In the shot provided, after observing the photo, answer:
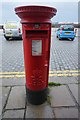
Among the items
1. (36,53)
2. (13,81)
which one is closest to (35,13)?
(36,53)

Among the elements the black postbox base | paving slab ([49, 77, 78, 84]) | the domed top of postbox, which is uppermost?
the domed top of postbox

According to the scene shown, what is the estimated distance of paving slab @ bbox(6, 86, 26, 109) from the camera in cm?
325

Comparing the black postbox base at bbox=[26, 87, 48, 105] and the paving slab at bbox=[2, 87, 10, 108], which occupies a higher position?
the black postbox base at bbox=[26, 87, 48, 105]

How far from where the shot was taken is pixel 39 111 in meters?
3.07

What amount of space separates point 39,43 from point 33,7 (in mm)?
585

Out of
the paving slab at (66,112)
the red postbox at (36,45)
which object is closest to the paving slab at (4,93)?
the red postbox at (36,45)

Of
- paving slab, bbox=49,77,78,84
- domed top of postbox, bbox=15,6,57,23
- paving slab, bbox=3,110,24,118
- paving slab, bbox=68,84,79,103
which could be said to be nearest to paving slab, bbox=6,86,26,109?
paving slab, bbox=3,110,24,118

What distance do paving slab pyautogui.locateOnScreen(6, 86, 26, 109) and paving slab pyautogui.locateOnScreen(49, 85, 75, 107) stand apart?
1.84ft

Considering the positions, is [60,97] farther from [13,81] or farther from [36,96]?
[13,81]

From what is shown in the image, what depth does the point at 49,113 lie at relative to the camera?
3010 millimetres

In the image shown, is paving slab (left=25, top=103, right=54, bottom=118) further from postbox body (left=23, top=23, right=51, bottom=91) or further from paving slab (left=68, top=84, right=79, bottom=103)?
paving slab (left=68, top=84, right=79, bottom=103)

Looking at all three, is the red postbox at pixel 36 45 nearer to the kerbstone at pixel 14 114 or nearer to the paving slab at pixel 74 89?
the kerbstone at pixel 14 114

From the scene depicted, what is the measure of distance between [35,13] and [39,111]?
1.62 m

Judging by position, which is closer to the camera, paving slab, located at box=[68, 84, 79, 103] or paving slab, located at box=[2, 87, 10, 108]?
paving slab, located at box=[2, 87, 10, 108]
